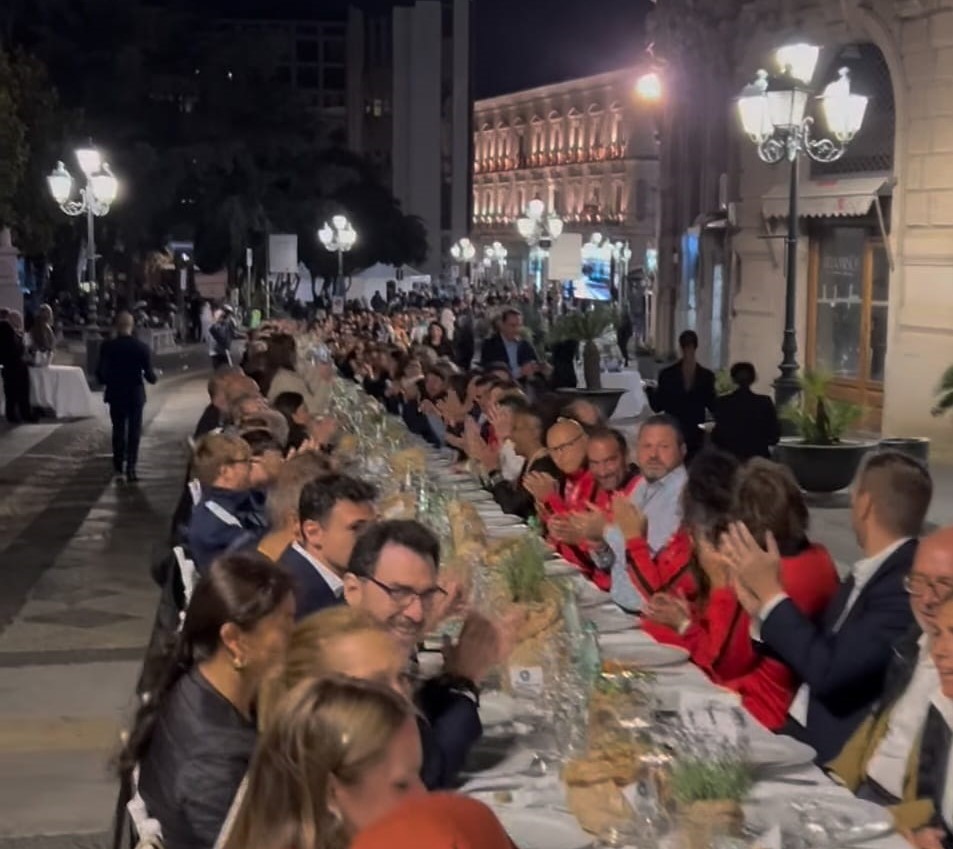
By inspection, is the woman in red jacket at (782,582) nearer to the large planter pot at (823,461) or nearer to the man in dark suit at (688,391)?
the man in dark suit at (688,391)

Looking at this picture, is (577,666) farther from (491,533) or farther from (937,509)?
(937,509)

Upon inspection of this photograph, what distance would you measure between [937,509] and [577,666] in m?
10.1

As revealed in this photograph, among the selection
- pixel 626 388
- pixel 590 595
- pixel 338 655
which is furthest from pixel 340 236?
pixel 338 655

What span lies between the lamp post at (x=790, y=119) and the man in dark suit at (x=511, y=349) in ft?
8.11

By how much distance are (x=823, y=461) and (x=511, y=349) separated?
3.71 meters

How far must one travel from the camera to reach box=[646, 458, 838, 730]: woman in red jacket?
4.61m

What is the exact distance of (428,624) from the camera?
4.02 meters

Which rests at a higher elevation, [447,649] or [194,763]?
[447,649]

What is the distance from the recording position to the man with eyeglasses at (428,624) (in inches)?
142

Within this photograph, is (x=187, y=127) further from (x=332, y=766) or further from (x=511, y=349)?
(x=332, y=766)

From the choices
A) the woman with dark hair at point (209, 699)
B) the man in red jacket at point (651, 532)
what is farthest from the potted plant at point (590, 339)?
the woman with dark hair at point (209, 699)

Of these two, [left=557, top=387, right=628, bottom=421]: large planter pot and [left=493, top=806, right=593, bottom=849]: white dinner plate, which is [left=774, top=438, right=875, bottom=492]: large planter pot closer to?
[left=557, top=387, right=628, bottom=421]: large planter pot

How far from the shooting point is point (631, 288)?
59.8 m

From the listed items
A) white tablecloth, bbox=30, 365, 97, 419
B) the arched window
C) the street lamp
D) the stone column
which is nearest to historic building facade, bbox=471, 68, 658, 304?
the street lamp
